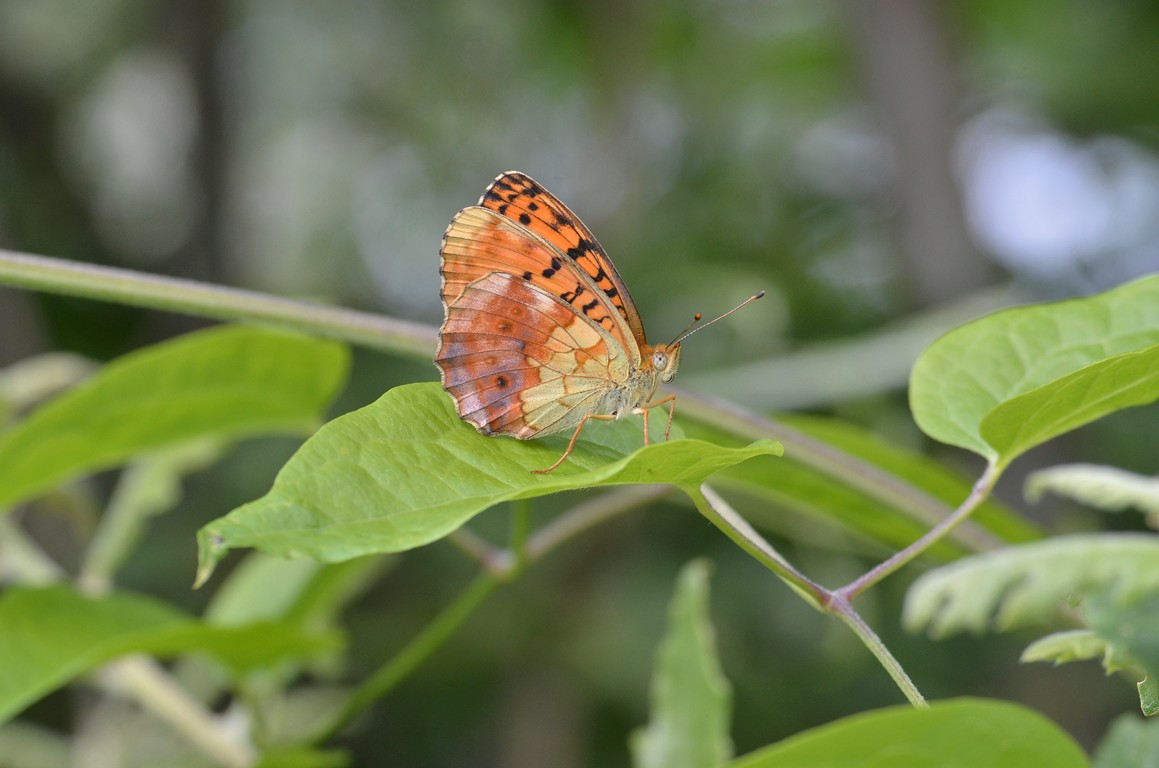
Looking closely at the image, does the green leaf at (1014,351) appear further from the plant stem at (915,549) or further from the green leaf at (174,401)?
the green leaf at (174,401)

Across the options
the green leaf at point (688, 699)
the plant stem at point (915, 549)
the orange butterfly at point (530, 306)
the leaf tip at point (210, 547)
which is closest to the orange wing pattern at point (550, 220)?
the orange butterfly at point (530, 306)

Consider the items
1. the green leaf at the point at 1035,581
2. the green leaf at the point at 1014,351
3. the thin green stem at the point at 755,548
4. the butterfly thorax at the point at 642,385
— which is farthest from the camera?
the butterfly thorax at the point at 642,385

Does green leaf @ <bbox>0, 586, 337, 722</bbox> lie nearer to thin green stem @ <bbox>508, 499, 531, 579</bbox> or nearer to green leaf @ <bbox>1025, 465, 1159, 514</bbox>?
thin green stem @ <bbox>508, 499, 531, 579</bbox>

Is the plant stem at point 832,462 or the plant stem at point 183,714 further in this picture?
the plant stem at point 183,714

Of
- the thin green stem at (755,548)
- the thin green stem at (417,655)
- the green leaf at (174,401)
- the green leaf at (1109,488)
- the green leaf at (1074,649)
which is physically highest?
the green leaf at (174,401)

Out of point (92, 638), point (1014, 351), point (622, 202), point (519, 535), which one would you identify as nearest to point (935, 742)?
point (1014, 351)
